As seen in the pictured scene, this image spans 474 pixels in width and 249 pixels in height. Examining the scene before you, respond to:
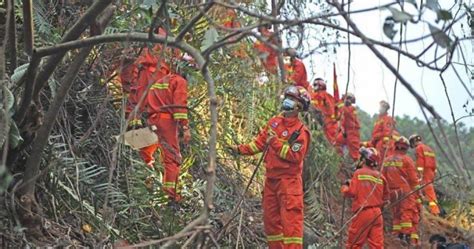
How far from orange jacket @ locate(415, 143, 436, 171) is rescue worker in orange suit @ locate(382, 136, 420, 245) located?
1.84m

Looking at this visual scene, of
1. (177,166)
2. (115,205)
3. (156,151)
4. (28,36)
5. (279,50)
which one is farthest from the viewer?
(156,151)

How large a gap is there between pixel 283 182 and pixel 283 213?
1.14ft

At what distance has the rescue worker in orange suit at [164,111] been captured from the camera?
28.7 feet

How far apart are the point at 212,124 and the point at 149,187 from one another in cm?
Answer: 471

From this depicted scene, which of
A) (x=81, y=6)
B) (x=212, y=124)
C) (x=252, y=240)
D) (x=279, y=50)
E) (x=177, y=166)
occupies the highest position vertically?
(x=81, y=6)

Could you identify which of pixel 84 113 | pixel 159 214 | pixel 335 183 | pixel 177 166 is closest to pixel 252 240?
pixel 177 166

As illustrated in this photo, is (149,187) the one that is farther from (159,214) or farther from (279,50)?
(279,50)

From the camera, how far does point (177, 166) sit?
28.8 feet

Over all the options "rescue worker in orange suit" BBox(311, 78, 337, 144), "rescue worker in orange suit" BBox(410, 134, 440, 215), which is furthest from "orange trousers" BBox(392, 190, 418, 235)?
"rescue worker in orange suit" BBox(311, 78, 337, 144)

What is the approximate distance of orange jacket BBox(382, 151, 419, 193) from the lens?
12.8m

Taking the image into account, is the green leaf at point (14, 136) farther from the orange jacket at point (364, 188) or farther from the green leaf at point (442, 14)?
the orange jacket at point (364, 188)

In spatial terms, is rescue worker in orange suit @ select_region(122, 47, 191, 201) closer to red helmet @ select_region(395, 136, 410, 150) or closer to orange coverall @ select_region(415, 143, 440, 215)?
red helmet @ select_region(395, 136, 410, 150)

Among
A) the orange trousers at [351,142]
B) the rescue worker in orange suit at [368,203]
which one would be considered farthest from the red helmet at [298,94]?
the orange trousers at [351,142]

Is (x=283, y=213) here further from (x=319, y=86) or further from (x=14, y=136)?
(x=319, y=86)
